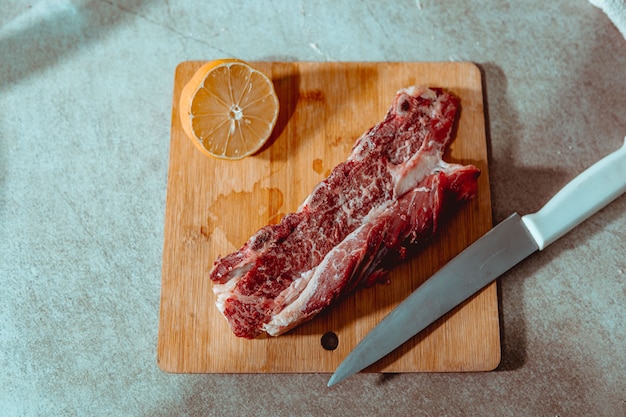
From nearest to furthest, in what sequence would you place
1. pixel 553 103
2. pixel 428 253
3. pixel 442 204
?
1. pixel 442 204
2. pixel 428 253
3. pixel 553 103

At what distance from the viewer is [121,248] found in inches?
124

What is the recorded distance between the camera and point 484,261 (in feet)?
9.37

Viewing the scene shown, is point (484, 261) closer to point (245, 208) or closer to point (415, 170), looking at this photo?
point (415, 170)

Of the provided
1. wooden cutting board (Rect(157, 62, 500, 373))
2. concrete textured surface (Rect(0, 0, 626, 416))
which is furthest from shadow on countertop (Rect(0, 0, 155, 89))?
wooden cutting board (Rect(157, 62, 500, 373))

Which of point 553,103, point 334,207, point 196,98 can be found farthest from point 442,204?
point 196,98

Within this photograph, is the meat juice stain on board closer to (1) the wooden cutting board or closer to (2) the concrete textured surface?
(1) the wooden cutting board

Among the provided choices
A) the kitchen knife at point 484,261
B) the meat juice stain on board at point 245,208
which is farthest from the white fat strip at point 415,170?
the meat juice stain on board at point 245,208

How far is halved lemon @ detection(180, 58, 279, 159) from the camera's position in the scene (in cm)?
287

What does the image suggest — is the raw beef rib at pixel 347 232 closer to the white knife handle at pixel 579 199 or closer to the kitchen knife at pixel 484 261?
the kitchen knife at pixel 484 261

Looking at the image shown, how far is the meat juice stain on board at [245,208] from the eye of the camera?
9.84 ft

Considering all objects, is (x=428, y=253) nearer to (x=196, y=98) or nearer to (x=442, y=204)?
(x=442, y=204)

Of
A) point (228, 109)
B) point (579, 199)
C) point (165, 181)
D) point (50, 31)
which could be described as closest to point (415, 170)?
point (579, 199)

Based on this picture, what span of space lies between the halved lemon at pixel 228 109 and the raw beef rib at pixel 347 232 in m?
0.47

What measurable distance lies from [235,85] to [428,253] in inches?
52.2
